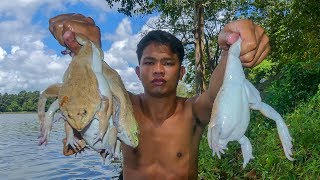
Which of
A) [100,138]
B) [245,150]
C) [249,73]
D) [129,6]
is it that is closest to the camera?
[100,138]

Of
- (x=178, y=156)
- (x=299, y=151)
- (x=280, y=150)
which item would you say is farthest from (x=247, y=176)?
(x=178, y=156)

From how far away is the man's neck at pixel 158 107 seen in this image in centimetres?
347

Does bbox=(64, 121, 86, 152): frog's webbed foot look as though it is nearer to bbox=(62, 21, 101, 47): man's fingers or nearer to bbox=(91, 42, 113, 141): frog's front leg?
bbox=(91, 42, 113, 141): frog's front leg

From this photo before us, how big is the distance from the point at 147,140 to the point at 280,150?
317cm

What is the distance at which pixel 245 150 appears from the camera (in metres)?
2.32

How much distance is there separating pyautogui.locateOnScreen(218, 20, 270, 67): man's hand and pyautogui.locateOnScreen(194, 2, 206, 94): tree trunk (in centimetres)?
1400

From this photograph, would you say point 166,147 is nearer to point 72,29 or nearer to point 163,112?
point 163,112

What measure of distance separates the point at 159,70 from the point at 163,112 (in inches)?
20.7

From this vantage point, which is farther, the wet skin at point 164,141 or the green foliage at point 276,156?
the green foliage at point 276,156

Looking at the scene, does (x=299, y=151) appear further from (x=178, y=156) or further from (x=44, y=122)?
(x=44, y=122)

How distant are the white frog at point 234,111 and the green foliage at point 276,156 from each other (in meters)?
3.28

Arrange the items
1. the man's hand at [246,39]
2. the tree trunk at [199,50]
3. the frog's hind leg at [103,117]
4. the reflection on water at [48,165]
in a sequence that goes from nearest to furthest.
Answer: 1. the frog's hind leg at [103,117]
2. the man's hand at [246,39]
3. the reflection on water at [48,165]
4. the tree trunk at [199,50]

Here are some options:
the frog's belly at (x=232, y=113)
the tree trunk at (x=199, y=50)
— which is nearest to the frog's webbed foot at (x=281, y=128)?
the frog's belly at (x=232, y=113)

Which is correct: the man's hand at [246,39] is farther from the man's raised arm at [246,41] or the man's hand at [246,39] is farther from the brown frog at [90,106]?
the brown frog at [90,106]
